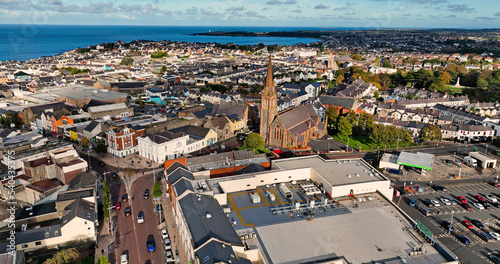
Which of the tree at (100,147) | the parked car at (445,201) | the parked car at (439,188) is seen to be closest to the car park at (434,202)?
the parked car at (445,201)

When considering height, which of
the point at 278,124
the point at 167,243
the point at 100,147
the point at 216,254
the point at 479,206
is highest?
the point at 278,124

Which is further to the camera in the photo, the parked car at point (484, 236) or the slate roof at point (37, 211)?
the slate roof at point (37, 211)

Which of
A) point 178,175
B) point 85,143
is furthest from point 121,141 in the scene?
point 178,175

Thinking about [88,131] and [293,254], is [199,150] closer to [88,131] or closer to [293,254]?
[88,131]

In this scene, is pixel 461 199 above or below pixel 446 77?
below

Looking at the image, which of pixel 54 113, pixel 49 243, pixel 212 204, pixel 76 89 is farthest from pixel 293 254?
pixel 76 89

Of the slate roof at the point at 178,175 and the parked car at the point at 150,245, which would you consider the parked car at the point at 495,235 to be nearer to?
the slate roof at the point at 178,175

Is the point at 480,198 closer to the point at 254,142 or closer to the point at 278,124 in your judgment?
the point at 278,124
